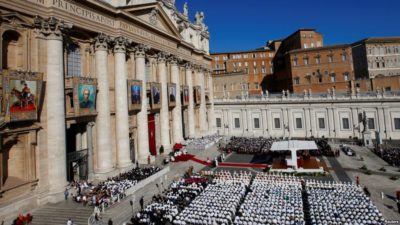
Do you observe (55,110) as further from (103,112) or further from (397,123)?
(397,123)

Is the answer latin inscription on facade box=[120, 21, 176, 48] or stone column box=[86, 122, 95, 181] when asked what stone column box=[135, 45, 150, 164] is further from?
stone column box=[86, 122, 95, 181]

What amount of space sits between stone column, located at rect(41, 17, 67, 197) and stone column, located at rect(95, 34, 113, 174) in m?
4.67

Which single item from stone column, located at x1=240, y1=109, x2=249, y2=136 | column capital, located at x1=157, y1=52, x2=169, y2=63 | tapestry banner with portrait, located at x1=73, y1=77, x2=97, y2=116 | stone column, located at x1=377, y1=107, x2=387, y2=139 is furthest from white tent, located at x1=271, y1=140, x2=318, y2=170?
stone column, located at x1=240, y1=109, x2=249, y2=136

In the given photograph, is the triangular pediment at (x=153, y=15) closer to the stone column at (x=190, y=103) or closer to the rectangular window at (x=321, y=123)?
the stone column at (x=190, y=103)

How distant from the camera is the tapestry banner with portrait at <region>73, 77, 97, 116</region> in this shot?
876 inches

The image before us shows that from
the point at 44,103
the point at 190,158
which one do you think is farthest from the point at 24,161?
the point at 190,158

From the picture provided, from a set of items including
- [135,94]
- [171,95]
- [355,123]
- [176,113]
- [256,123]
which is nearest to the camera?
[135,94]

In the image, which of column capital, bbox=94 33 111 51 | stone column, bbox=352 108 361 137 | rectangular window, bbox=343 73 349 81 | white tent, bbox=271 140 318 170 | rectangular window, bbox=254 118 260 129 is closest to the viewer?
column capital, bbox=94 33 111 51

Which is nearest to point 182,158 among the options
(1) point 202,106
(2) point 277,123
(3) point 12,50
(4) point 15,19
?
(1) point 202,106

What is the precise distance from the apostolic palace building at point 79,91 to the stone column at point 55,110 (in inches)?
→ 2.6

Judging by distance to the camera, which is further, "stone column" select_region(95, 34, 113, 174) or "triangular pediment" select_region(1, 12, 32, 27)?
"stone column" select_region(95, 34, 113, 174)

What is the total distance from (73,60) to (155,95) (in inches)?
437

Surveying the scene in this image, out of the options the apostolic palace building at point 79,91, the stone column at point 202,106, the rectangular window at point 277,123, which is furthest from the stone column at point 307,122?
the apostolic palace building at point 79,91

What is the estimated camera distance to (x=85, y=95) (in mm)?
23031
